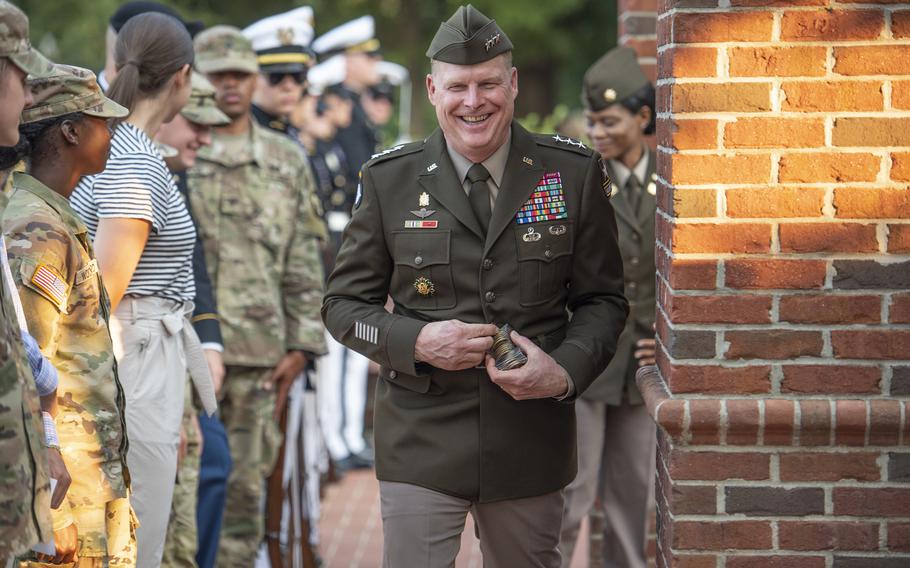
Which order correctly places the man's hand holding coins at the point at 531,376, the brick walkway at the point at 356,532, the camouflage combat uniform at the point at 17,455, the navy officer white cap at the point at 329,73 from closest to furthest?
the camouflage combat uniform at the point at 17,455
the man's hand holding coins at the point at 531,376
the brick walkway at the point at 356,532
the navy officer white cap at the point at 329,73

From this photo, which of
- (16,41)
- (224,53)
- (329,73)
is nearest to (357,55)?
(329,73)

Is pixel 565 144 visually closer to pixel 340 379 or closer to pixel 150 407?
pixel 150 407

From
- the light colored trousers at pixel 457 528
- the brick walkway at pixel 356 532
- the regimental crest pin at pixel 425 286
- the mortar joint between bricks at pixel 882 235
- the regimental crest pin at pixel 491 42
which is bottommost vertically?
the brick walkway at pixel 356 532

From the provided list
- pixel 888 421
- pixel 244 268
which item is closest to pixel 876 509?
pixel 888 421

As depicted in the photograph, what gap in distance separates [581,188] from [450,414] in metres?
0.76

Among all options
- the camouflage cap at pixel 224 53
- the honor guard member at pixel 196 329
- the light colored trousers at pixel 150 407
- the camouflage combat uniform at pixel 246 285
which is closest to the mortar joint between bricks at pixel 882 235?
the light colored trousers at pixel 150 407

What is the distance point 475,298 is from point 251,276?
7.28ft

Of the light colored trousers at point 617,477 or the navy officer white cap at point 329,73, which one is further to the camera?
the navy officer white cap at point 329,73

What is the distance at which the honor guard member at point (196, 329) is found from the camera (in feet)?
16.5

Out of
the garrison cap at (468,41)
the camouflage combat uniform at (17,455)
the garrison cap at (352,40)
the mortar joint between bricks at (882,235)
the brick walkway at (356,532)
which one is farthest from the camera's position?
the garrison cap at (352,40)

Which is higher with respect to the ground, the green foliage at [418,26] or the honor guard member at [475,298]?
the green foliage at [418,26]

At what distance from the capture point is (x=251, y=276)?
235 inches

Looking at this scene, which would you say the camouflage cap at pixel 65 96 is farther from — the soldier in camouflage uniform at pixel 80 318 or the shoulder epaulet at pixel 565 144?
the shoulder epaulet at pixel 565 144

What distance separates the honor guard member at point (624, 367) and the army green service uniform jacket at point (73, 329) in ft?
6.87
